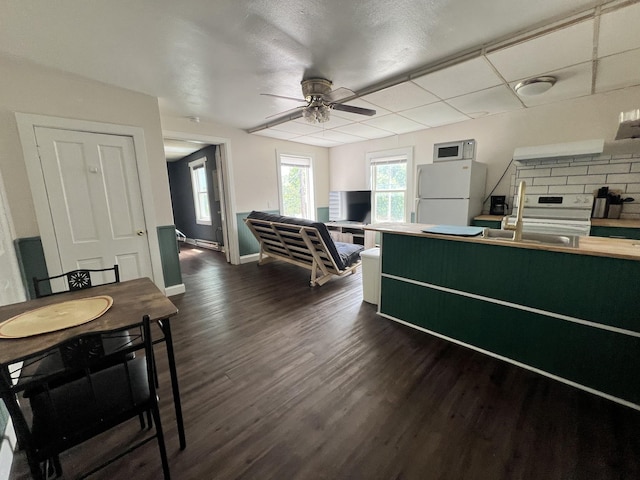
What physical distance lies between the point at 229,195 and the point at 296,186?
5.79 ft

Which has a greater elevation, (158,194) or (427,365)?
(158,194)

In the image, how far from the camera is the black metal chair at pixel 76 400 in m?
0.87

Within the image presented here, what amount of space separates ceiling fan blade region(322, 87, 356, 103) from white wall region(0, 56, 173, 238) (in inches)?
83.4

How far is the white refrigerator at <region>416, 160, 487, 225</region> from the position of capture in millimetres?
3508

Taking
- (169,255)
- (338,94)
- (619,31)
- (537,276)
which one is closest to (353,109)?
(338,94)

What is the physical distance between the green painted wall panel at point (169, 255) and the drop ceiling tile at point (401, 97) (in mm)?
3010

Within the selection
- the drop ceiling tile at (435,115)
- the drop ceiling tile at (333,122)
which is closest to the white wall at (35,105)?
the drop ceiling tile at (333,122)

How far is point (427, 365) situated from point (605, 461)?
91cm

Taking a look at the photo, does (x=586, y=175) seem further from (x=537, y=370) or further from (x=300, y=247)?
(x=300, y=247)

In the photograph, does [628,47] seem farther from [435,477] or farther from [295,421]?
[295,421]

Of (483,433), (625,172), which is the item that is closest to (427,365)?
(483,433)

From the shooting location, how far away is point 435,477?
46.5 inches

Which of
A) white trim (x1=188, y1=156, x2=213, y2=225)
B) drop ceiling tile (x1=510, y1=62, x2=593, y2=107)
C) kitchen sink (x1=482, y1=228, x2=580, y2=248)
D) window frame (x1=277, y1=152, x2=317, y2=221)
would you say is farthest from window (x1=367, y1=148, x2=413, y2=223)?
white trim (x1=188, y1=156, x2=213, y2=225)

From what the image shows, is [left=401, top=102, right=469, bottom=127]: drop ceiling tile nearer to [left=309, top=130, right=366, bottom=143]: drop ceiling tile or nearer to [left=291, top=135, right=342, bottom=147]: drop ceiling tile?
[left=309, top=130, right=366, bottom=143]: drop ceiling tile
